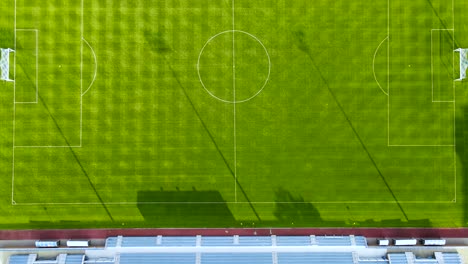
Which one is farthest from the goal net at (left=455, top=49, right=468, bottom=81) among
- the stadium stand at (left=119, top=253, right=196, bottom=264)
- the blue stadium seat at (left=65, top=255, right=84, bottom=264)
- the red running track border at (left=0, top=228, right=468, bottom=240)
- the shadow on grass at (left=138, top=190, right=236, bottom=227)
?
the blue stadium seat at (left=65, top=255, right=84, bottom=264)

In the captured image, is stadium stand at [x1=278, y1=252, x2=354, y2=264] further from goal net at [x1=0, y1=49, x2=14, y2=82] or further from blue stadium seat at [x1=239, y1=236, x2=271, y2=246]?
goal net at [x1=0, y1=49, x2=14, y2=82]

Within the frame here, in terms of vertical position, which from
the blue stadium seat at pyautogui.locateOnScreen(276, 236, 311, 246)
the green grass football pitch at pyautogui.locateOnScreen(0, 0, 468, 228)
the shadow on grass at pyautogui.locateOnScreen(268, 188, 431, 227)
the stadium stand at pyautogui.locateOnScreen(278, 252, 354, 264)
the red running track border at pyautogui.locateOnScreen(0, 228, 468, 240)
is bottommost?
the stadium stand at pyautogui.locateOnScreen(278, 252, 354, 264)

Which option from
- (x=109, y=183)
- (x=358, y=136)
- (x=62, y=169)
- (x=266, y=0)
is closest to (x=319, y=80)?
(x=358, y=136)

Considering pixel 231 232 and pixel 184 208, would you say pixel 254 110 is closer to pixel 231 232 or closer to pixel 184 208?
pixel 184 208

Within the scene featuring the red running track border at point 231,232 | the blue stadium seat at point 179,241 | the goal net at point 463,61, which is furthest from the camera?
the red running track border at point 231,232

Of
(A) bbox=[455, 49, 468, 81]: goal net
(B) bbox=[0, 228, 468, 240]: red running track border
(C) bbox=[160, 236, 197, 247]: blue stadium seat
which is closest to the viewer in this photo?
(A) bbox=[455, 49, 468, 81]: goal net

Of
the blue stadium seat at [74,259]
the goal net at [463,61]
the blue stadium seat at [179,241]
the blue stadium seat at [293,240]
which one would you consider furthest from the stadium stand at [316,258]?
the goal net at [463,61]

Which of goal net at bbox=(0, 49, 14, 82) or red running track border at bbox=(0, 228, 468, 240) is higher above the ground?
goal net at bbox=(0, 49, 14, 82)

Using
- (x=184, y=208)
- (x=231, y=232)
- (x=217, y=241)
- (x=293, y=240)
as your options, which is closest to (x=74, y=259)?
(x=184, y=208)

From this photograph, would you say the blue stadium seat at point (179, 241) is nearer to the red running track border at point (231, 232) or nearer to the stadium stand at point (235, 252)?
the stadium stand at point (235, 252)
